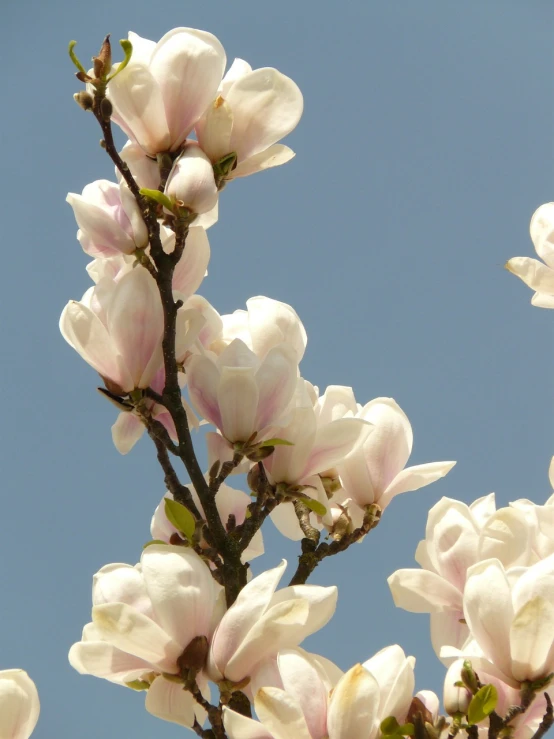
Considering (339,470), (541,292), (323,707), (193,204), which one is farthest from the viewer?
(541,292)

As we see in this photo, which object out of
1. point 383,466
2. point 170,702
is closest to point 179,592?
point 170,702

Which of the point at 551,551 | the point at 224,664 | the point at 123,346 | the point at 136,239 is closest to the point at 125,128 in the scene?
the point at 136,239

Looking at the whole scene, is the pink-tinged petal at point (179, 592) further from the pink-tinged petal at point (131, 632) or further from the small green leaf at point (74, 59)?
the small green leaf at point (74, 59)

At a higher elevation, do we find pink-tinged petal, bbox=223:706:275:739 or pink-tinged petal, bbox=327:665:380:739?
pink-tinged petal, bbox=327:665:380:739

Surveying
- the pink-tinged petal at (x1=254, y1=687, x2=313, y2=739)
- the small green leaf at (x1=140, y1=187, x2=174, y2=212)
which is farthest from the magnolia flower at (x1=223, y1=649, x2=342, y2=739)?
the small green leaf at (x1=140, y1=187, x2=174, y2=212)

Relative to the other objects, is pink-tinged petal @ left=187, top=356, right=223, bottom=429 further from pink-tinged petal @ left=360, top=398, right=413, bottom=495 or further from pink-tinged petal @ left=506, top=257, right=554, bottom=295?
pink-tinged petal @ left=506, top=257, right=554, bottom=295

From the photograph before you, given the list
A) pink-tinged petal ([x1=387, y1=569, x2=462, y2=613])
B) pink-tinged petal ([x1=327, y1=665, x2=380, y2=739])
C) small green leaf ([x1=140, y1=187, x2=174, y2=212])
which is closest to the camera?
pink-tinged petal ([x1=327, y1=665, x2=380, y2=739])

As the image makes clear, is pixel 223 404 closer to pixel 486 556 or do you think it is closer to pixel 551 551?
pixel 486 556
